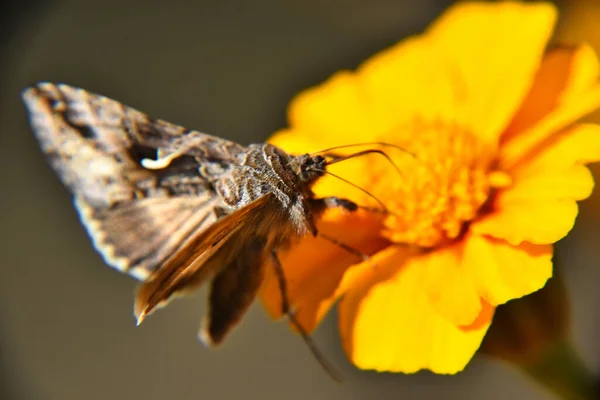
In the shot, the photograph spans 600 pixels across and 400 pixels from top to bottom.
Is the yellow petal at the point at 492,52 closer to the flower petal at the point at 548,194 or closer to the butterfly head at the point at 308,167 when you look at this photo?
the flower petal at the point at 548,194

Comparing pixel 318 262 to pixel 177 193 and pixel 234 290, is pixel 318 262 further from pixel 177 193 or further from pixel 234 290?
pixel 177 193

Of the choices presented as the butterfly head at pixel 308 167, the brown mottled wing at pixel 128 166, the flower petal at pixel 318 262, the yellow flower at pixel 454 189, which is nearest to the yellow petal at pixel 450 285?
the yellow flower at pixel 454 189

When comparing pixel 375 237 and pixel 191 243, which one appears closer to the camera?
pixel 191 243

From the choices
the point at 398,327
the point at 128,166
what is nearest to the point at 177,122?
the point at 128,166

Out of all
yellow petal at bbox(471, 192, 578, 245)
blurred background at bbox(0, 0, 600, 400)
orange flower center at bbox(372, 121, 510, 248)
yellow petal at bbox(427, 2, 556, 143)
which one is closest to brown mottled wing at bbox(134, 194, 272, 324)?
orange flower center at bbox(372, 121, 510, 248)

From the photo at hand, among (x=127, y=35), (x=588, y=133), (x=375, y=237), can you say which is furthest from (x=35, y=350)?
(x=588, y=133)

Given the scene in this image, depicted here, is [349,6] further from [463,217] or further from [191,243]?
[191,243]

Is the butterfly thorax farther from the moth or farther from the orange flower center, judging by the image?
the orange flower center
